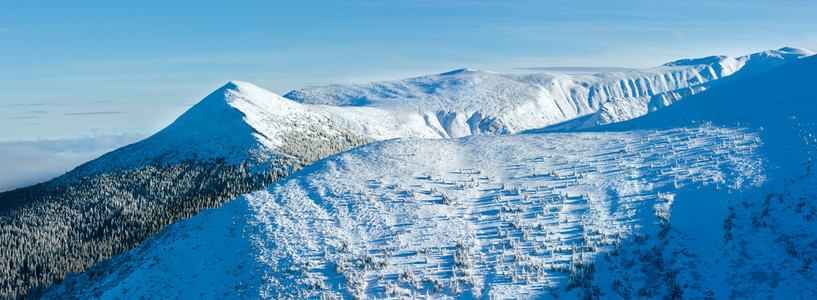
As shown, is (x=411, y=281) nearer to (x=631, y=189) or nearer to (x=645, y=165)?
(x=631, y=189)

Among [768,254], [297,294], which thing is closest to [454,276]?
[297,294]

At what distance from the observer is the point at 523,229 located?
891 inches

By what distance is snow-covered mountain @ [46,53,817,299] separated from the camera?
18.4m

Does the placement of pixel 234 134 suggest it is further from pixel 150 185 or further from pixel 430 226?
pixel 430 226

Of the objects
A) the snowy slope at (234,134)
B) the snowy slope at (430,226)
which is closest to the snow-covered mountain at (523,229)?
the snowy slope at (430,226)

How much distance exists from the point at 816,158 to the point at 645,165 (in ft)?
26.5

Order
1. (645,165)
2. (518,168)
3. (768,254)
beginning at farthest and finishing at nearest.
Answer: (518,168)
(645,165)
(768,254)

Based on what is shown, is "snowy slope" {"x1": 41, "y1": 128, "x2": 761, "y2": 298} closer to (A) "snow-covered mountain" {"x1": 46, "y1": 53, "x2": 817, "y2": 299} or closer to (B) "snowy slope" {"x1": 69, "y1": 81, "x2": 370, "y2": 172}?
(A) "snow-covered mountain" {"x1": 46, "y1": 53, "x2": 817, "y2": 299}

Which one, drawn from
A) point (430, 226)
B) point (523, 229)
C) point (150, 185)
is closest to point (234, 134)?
point (150, 185)

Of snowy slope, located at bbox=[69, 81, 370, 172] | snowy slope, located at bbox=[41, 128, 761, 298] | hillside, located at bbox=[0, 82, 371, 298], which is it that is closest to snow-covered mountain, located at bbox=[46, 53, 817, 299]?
snowy slope, located at bbox=[41, 128, 761, 298]

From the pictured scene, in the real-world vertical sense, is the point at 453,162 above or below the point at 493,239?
above

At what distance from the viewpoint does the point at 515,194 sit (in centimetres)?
2758

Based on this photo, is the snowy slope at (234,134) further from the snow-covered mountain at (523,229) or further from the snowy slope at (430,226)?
the snowy slope at (430,226)

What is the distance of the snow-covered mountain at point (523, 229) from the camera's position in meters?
18.4
